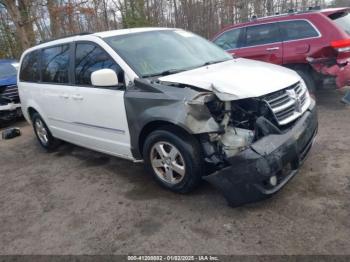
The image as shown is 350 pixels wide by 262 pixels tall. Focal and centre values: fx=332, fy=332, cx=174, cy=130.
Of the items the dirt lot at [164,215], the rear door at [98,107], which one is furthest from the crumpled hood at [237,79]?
the dirt lot at [164,215]

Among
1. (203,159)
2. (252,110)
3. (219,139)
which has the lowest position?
(203,159)

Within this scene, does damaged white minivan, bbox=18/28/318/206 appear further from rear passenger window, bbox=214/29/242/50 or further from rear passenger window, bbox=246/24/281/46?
rear passenger window, bbox=214/29/242/50

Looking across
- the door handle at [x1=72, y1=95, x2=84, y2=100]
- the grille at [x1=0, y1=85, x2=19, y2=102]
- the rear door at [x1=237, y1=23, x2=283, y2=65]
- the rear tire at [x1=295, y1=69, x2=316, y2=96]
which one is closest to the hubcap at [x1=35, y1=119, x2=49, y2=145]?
the door handle at [x1=72, y1=95, x2=84, y2=100]

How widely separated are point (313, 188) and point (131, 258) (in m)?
2.02

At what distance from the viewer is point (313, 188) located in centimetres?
353

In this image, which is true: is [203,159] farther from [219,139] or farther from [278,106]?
[278,106]

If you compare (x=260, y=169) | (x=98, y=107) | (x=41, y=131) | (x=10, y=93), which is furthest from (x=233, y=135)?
(x=10, y=93)

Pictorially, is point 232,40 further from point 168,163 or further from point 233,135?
point 233,135

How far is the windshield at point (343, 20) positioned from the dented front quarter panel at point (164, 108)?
440cm

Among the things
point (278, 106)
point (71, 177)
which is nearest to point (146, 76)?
point (278, 106)

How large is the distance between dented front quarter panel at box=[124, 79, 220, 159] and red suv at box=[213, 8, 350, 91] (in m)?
3.86

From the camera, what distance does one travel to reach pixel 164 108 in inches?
135

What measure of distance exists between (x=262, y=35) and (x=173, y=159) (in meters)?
4.80

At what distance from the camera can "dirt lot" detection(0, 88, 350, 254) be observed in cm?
288
